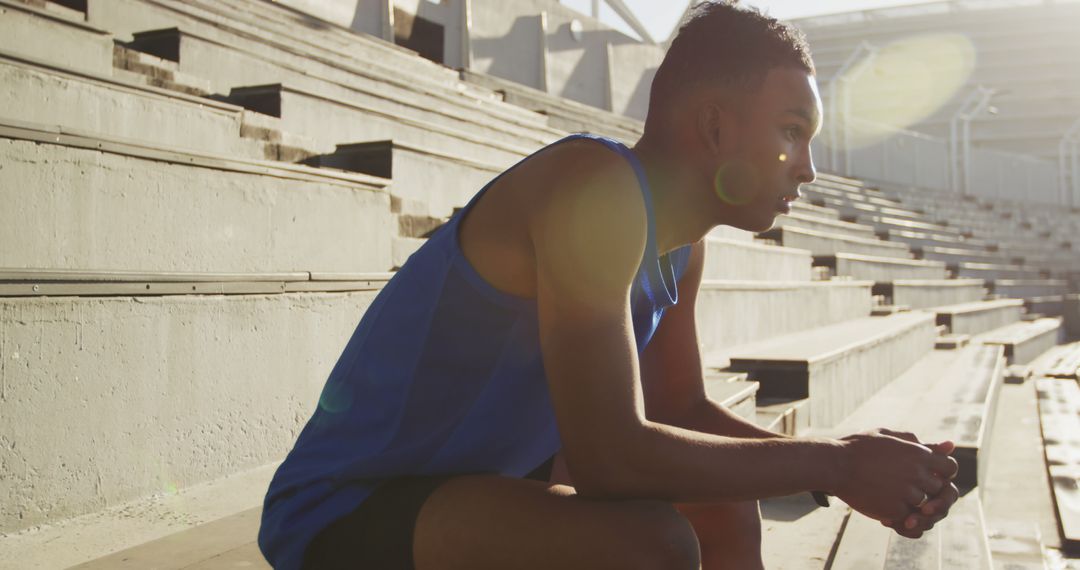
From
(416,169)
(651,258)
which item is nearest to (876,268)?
(416,169)

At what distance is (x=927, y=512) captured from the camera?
1228mm

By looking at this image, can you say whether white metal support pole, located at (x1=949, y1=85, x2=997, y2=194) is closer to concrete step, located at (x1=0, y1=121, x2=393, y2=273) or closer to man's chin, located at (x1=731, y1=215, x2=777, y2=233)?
concrete step, located at (x1=0, y1=121, x2=393, y2=273)

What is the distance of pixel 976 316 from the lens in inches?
359

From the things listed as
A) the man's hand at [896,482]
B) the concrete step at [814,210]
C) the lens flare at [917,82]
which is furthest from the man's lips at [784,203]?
the lens flare at [917,82]

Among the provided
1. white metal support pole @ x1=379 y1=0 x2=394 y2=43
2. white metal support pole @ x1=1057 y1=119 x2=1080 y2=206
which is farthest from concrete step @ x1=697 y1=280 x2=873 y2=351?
white metal support pole @ x1=1057 y1=119 x2=1080 y2=206

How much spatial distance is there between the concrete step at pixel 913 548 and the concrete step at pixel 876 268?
589 cm

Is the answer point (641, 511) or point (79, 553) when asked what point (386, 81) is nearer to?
point (79, 553)

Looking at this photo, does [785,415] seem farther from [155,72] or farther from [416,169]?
[155,72]

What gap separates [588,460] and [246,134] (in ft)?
9.03

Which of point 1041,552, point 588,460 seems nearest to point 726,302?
point 1041,552

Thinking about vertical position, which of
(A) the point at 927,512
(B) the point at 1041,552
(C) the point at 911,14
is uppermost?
(C) the point at 911,14

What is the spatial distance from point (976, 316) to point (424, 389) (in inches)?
363

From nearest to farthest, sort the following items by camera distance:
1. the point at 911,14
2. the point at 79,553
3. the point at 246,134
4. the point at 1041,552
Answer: the point at 79,553 → the point at 1041,552 → the point at 246,134 → the point at 911,14

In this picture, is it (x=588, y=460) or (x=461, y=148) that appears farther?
(x=461, y=148)
